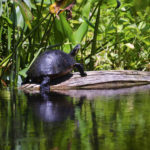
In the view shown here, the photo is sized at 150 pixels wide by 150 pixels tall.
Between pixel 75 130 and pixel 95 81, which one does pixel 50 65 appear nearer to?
pixel 95 81

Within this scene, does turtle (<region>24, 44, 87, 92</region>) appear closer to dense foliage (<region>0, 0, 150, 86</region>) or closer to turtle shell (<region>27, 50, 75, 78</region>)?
turtle shell (<region>27, 50, 75, 78</region>)

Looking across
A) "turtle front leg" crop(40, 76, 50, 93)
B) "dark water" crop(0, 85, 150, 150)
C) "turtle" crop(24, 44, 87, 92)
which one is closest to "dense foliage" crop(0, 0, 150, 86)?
"turtle" crop(24, 44, 87, 92)

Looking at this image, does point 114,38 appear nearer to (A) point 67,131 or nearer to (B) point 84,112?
(B) point 84,112

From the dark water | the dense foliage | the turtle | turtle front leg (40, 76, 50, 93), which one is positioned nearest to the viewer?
the dark water

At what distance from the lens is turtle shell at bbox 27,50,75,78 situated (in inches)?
159

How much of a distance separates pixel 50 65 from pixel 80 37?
2.58ft

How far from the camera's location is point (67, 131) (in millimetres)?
1385

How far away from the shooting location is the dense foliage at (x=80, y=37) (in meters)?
4.31

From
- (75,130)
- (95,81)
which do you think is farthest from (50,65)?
(75,130)

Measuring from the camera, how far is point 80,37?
4652 millimetres

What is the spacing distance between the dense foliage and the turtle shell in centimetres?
20

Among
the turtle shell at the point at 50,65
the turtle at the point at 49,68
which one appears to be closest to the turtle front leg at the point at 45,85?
the turtle at the point at 49,68

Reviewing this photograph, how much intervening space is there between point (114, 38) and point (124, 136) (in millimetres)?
3738

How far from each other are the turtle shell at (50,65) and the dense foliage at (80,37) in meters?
0.20
